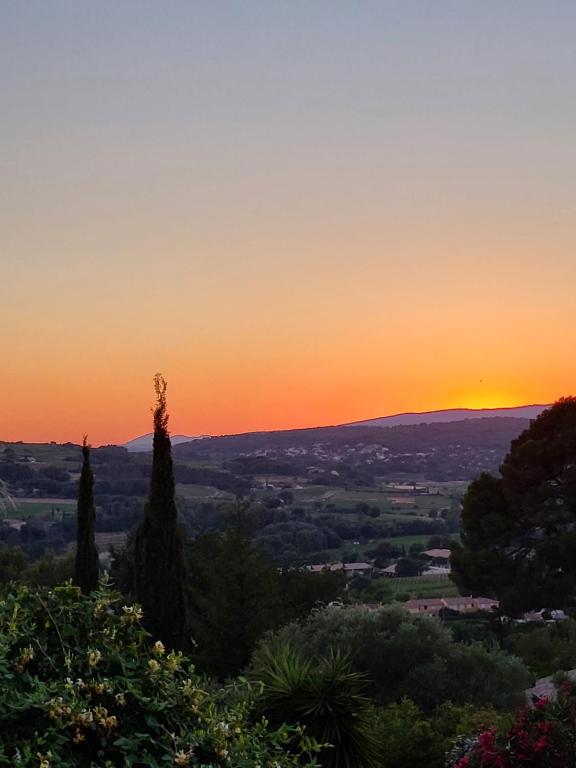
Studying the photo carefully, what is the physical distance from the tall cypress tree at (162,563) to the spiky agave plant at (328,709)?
33.3ft

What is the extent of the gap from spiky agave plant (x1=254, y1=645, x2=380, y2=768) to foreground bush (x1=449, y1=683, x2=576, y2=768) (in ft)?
8.19

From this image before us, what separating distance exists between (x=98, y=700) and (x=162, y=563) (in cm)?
1785

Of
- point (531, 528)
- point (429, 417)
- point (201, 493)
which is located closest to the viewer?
point (531, 528)

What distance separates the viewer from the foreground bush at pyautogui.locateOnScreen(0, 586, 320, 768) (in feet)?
13.2

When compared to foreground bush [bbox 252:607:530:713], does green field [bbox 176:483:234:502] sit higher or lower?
lower

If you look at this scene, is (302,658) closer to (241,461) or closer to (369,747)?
(369,747)

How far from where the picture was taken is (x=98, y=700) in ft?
13.9

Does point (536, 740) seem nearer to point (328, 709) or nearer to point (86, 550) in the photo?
point (328, 709)

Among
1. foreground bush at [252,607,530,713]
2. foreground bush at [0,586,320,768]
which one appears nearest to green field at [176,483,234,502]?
foreground bush at [252,607,530,713]

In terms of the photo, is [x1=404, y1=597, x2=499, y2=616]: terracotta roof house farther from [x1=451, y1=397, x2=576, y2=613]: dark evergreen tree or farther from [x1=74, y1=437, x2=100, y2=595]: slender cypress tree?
[x1=74, y1=437, x2=100, y2=595]: slender cypress tree

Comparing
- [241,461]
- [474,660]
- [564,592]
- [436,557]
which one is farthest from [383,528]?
[474,660]

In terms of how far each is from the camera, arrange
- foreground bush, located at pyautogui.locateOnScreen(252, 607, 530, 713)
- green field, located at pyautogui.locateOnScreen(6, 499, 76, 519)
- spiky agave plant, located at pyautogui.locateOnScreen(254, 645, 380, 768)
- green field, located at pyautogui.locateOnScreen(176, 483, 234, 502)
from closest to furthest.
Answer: spiky agave plant, located at pyautogui.locateOnScreen(254, 645, 380, 768), foreground bush, located at pyautogui.locateOnScreen(252, 607, 530, 713), green field, located at pyautogui.locateOnScreen(6, 499, 76, 519), green field, located at pyautogui.locateOnScreen(176, 483, 234, 502)

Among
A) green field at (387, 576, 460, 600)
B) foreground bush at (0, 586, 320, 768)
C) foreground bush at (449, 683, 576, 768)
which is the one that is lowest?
green field at (387, 576, 460, 600)

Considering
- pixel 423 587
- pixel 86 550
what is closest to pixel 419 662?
pixel 86 550
